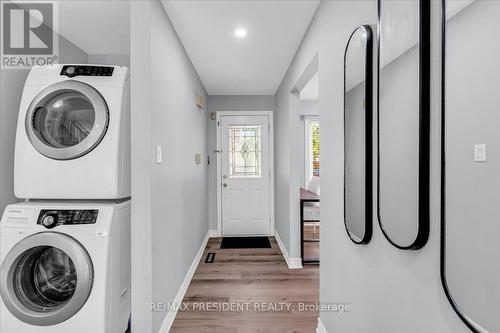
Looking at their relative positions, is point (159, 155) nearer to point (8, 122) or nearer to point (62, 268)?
point (62, 268)

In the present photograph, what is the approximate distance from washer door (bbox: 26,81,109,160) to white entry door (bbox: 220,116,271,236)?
121 inches

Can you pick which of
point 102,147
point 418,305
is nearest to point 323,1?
point 102,147

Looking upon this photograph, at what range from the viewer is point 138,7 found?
1804mm

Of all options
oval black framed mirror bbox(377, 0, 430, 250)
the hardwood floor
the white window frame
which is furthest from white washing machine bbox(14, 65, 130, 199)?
the white window frame

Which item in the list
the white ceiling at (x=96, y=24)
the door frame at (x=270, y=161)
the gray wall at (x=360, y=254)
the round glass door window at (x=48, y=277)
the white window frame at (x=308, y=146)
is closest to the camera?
the gray wall at (x=360, y=254)

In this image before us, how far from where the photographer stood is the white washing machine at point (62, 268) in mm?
1639

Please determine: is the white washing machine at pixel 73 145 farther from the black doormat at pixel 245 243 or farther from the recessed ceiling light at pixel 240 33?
the black doormat at pixel 245 243

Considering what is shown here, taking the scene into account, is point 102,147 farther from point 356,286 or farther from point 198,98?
point 198,98

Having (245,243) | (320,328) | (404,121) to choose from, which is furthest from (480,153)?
(245,243)

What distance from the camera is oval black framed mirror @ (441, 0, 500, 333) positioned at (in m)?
0.66

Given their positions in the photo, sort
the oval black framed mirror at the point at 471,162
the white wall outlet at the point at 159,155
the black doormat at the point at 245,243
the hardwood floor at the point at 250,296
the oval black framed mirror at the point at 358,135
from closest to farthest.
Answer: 1. the oval black framed mirror at the point at 471,162
2. the oval black framed mirror at the point at 358,135
3. the white wall outlet at the point at 159,155
4. the hardwood floor at the point at 250,296
5. the black doormat at the point at 245,243

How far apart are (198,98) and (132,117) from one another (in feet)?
6.42

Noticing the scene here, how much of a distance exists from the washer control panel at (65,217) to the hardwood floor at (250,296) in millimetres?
1124

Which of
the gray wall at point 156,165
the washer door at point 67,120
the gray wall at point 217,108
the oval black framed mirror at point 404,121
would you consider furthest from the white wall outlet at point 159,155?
the gray wall at point 217,108
